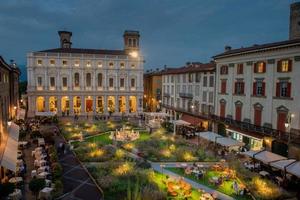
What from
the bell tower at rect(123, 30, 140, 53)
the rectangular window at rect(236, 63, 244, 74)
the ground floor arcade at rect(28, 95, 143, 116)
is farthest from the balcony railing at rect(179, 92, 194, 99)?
the bell tower at rect(123, 30, 140, 53)

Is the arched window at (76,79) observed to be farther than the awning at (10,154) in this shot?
Yes

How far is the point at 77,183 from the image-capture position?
59.8 feet

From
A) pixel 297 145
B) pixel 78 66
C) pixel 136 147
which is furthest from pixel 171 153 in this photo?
pixel 78 66

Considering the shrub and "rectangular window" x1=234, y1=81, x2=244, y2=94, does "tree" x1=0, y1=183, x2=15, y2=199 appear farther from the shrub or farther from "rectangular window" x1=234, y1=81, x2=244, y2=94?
"rectangular window" x1=234, y1=81, x2=244, y2=94

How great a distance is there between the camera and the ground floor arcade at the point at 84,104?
182 ft

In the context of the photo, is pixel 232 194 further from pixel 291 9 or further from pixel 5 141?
pixel 291 9

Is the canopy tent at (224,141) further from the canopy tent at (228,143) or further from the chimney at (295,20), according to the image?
the chimney at (295,20)

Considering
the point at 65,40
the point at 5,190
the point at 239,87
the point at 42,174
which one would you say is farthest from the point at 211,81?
the point at 65,40

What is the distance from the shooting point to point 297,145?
23.3 m

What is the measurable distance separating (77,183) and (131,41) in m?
53.6

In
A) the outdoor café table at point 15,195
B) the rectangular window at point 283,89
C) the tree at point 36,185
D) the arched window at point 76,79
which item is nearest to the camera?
the outdoor café table at point 15,195

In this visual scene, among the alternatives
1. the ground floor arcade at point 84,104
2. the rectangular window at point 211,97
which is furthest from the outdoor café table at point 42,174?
the ground floor arcade at point 84,104

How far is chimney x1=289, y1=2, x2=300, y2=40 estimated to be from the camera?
2781 centimetres

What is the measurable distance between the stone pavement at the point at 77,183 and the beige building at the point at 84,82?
114ft
